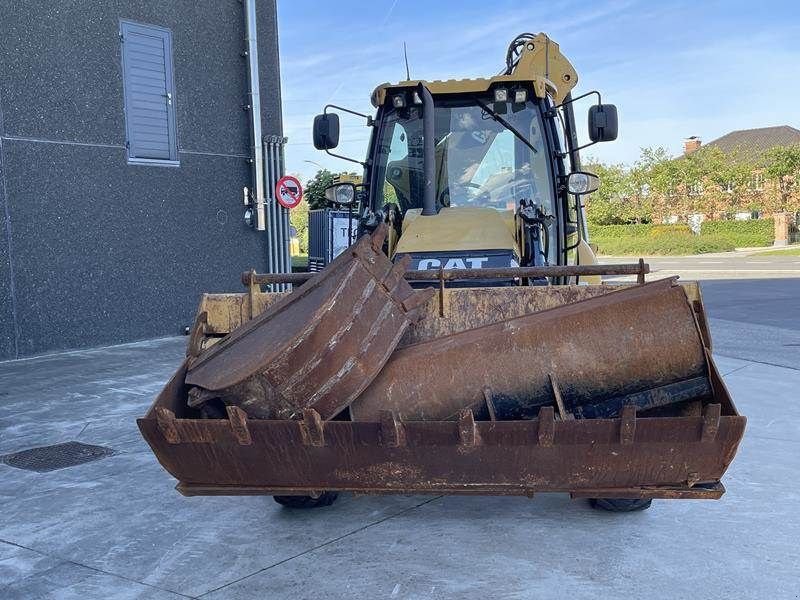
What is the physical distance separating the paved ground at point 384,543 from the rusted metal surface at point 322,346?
91 cm

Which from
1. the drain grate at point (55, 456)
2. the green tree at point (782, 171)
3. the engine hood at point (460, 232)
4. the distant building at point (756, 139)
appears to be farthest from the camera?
the distant building at point (756, 139)

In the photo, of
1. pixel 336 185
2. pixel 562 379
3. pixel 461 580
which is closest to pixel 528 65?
pixel 336 185

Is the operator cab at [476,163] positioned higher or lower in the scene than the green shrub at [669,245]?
higher

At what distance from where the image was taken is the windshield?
5.33 m

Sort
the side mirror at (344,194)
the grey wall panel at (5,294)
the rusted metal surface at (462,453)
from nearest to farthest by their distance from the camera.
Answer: the rusted metal surface at (462,453)
the side mirror at (344,194)
the grey wall panel at (5,294)

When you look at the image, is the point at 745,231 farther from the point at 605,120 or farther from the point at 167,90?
the point at 605,120

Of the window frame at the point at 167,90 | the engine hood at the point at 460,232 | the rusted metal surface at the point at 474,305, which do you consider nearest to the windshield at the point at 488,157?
the engine hood at the point at 460,232

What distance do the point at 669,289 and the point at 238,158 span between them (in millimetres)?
9544

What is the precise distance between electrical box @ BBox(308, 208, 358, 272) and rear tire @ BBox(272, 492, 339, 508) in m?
8.42

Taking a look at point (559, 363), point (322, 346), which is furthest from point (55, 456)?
point (559, 363)

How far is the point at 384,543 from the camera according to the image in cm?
387

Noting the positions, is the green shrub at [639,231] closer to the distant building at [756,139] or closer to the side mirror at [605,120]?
the distant building at [756,139]

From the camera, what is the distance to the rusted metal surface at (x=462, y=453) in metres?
3.04

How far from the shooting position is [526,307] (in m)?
3.96
